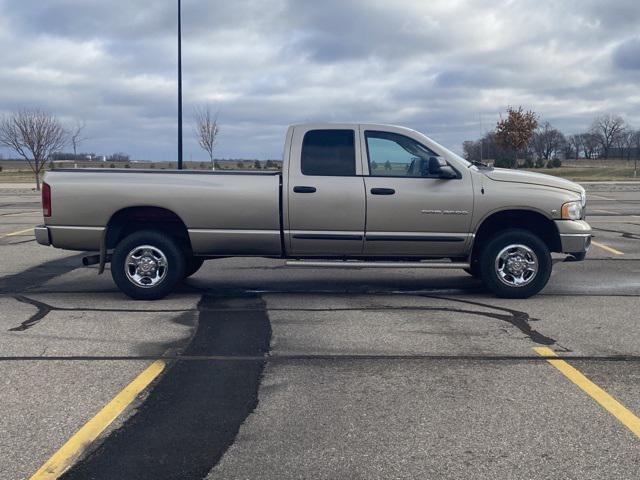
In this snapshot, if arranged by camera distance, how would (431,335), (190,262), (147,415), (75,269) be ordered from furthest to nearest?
(75,269) < (190,262) < (431,335) < (147,415)

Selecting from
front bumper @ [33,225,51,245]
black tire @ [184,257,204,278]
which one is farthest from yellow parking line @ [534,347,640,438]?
front bumper @ [33,225,51,245]

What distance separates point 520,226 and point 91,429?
19.4 ft

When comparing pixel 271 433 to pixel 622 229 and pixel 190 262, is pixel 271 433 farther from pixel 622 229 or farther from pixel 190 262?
pixel 622 229

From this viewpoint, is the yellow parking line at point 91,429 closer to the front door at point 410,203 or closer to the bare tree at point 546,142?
the front door at point 410,203

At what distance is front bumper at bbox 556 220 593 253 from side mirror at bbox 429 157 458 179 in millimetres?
1381

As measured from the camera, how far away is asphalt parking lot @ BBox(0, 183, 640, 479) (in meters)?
3.98

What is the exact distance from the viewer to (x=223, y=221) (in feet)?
27.6

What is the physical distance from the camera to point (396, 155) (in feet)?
28.0

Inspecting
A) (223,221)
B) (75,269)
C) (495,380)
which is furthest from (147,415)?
(75,269)

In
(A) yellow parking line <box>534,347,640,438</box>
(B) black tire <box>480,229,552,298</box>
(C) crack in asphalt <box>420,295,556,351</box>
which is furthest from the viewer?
(B) black tire <box>480,229,552,298</box>

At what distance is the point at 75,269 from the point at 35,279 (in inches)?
39.1

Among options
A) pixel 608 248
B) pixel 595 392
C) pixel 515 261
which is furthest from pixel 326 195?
pixel 608 248

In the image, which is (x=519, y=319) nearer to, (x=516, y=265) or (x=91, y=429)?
(x=516, y=265)

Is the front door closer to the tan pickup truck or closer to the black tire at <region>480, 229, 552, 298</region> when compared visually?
the tan pickup truck
